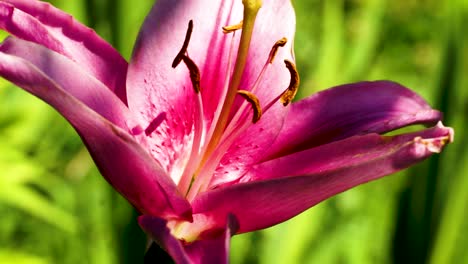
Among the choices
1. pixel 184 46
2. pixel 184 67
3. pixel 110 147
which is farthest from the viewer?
pixel 184 67

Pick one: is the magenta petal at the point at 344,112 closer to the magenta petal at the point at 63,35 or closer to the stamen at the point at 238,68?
the stamen at the point at 238,68

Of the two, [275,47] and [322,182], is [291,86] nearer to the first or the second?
[275,47]

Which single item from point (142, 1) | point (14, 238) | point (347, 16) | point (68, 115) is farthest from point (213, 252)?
point (347, 16)

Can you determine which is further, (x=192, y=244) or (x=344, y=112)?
(x=344, y=112)

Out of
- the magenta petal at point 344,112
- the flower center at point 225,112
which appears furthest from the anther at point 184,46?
the magenta petal at point 344,112

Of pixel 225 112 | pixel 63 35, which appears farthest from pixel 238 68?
pixel 63 35

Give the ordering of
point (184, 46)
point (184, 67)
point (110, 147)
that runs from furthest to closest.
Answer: point (184, 67) < point (184, 46) < point (110, 147)
